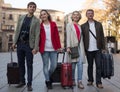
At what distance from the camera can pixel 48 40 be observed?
962 centimetres

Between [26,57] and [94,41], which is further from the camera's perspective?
[94,41]

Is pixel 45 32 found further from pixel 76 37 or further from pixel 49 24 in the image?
pixel 76 37

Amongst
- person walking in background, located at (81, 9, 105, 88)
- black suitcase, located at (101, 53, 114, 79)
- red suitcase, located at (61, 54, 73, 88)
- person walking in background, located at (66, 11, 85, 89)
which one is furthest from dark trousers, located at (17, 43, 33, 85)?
black suitcase, located at (101, 53, 114, 79)

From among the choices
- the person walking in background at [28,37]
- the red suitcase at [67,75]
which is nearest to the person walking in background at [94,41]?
the red suitcase at [67,75]

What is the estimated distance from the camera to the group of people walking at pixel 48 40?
9.53 metres

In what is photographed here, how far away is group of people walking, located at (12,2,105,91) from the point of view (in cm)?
953

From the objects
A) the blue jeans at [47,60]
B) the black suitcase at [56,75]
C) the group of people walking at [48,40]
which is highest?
the group of people walking at [48,40]

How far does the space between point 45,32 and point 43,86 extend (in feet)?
5.12

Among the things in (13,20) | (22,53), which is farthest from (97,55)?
(13,20)

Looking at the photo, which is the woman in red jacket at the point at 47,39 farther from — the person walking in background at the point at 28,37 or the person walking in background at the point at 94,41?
the person walking in background at the point at 94,41

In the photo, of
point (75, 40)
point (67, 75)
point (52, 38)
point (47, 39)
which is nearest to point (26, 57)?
point (47, 39)

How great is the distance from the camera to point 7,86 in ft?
34.0

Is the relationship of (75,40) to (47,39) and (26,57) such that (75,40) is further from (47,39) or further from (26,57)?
(26,57)

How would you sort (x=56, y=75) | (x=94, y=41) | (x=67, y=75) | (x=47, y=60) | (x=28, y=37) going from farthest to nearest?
(x=56, y=75) → (x=94, y=41) → (x=67, y=75) → (x=47, y=60) → (x=28, y=37)
